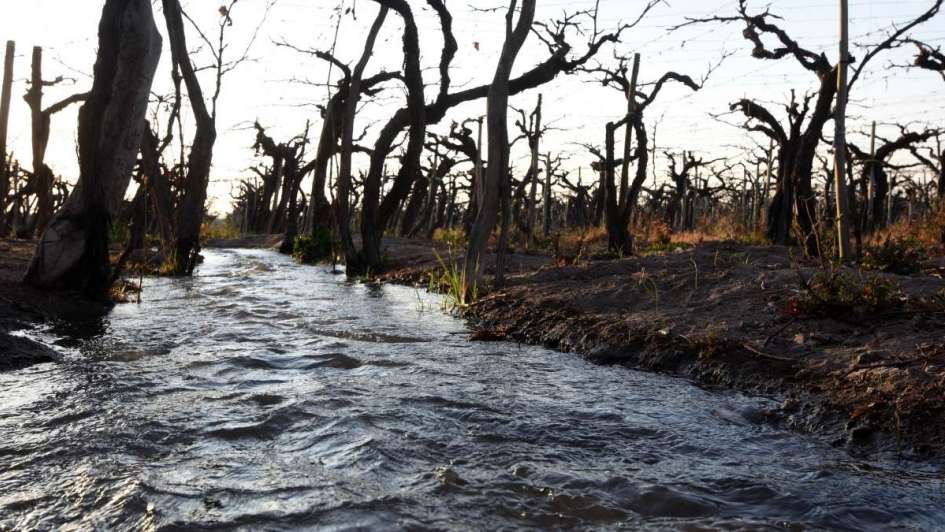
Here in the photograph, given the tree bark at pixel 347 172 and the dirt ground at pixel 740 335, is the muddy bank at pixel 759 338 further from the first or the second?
the tree bark at pixel 347 172

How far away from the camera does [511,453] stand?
9.37ft

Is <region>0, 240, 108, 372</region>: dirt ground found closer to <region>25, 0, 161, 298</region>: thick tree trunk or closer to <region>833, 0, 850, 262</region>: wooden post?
<region>25, 0, 161, 298</region>: thick tree trunk

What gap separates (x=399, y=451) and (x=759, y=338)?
115 inches

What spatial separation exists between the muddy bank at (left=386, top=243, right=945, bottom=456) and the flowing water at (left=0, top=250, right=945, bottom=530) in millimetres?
285

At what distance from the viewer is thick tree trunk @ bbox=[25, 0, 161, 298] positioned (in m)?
6.74

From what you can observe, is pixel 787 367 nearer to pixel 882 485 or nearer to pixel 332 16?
pixel 882 485

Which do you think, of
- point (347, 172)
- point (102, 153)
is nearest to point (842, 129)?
point (347, 172)

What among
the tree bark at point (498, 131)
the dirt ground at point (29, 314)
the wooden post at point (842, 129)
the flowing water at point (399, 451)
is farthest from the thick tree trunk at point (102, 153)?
the wooden post at point (842, 129)

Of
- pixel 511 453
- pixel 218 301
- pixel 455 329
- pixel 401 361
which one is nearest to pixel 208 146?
pixel 218 301

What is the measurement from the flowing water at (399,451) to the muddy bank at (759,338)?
0.94 feet

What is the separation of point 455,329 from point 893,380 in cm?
344

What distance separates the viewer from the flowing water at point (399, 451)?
2.25 meters

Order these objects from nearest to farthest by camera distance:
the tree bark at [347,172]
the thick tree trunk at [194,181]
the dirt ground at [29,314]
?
the dirt ground at [29,314], the thick tree trunk at [194,181], the tree bark at [347,172]

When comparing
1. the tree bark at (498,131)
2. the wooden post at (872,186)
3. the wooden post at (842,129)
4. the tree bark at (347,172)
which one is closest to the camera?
the tree bark at (498,131)
